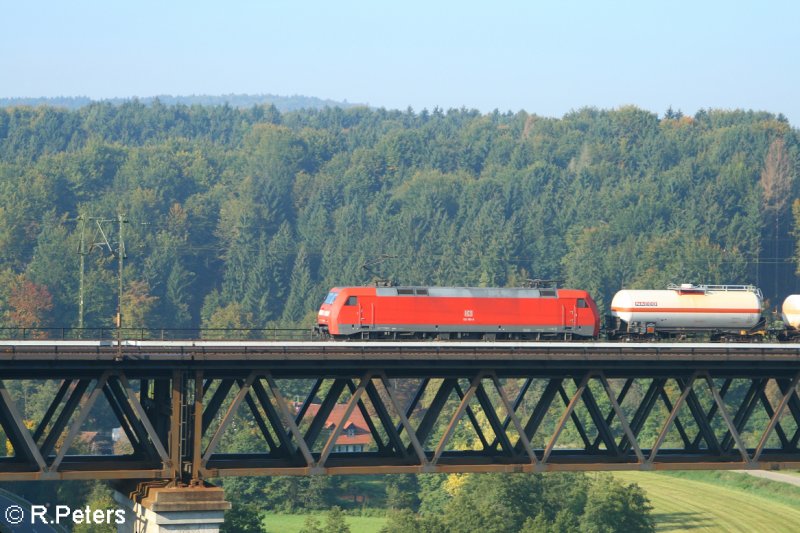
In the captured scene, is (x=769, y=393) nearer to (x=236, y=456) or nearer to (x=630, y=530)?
(x=630, y=530)

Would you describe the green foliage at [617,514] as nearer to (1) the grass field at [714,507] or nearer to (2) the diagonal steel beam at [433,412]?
(1) the grass field at [714,507]

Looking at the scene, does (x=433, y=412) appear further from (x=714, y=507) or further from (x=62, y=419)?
(x=714, y=507)

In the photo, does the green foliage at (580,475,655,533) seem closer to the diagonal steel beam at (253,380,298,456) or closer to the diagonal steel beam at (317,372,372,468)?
the diagonal steel beam at (317,372,372,468)

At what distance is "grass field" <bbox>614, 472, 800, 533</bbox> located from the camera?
130m

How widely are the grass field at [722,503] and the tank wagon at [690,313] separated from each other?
46464 mm

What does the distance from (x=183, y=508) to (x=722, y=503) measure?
280 feet

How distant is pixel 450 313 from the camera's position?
8262 cm

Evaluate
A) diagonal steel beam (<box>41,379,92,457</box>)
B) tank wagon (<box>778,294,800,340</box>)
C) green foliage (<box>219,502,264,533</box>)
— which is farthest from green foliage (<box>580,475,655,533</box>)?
diagonal steel beam (<box>41,379,92,457</box>)

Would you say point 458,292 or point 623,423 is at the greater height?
point 458,292

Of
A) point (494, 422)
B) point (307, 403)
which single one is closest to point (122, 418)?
point (307, 403)

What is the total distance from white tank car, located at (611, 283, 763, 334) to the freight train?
2.1 inches

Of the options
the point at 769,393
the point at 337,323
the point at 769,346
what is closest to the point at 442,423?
the point at 769,393

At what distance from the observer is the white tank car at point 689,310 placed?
3346 inches

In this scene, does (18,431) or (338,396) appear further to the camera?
(338,396)
